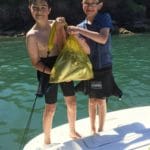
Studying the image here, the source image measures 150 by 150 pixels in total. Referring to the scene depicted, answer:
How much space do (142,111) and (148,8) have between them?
45.5 meters

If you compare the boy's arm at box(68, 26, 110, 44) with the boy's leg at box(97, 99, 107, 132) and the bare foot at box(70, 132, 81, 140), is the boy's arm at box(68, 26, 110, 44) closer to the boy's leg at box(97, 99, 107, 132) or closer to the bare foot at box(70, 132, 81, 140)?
the boy's leg at box(97, 99, 107, 132)

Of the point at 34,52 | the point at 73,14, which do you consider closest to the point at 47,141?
the point at 34,52

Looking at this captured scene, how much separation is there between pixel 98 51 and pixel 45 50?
27.9 inches

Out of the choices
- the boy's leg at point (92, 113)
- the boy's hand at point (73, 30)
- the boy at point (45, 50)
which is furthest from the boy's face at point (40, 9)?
the boy's leg at point (92, 113)

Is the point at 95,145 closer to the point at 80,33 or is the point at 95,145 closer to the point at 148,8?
the point at 80,33

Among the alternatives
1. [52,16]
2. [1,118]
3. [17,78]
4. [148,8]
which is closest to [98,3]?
[1,118]

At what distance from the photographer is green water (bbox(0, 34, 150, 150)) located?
10.2 m

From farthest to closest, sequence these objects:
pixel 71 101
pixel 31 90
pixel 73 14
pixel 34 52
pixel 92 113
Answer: pixel 73 14, pixel 31 90, pixel 92 113, pixel 71 101, pixel 34 52

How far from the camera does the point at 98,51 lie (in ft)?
21.0

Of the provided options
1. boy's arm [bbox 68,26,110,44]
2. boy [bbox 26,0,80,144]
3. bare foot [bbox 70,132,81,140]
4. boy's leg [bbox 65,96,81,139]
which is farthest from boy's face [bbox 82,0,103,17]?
bare foot [bbox 70,132,81,140]

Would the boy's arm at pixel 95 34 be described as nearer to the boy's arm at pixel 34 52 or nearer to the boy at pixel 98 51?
the boy at pixel 98 51

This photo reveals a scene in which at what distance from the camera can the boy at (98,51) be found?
6.21 metres

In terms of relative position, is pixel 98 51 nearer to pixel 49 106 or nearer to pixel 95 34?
pixel 95 34

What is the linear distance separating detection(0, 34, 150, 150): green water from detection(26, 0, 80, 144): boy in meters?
2.37
